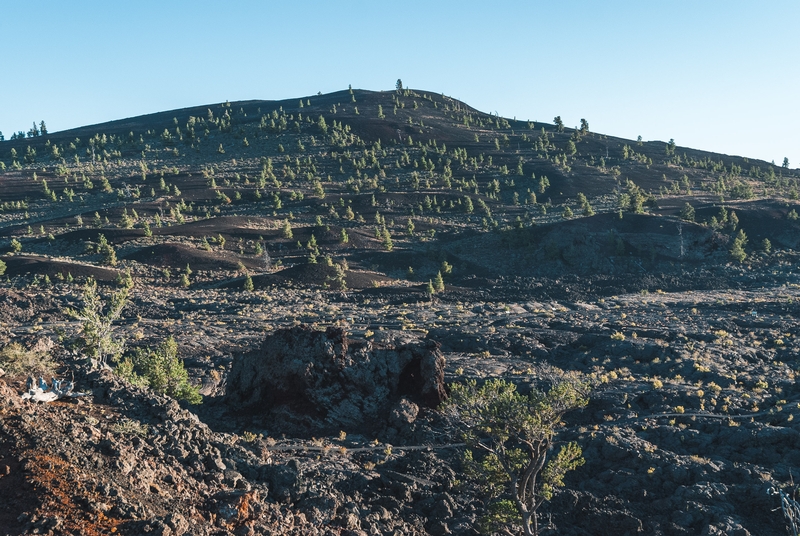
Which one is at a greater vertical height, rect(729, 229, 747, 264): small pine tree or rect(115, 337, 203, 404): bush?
rect(729, 229, 747, 264): small pine tree

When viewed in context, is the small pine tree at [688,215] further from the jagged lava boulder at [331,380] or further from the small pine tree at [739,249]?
the jagged lava boulder at [331,380]

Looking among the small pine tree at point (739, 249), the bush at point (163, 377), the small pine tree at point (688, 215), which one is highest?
the small pine tree at point (688, 215)

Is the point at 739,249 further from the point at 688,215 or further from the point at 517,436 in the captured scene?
the point at 517,436

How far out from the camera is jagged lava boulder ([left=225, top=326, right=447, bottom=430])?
→ 2792 cm

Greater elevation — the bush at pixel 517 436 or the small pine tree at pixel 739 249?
the small pine tree at pixel 739 249

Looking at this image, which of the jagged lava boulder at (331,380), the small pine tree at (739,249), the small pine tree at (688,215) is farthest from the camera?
the small pine tree at (688,215)

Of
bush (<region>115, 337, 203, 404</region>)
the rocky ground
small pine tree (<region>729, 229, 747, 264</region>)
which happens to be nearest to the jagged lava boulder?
the rocky ground

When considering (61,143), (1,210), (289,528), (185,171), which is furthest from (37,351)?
(61,143)

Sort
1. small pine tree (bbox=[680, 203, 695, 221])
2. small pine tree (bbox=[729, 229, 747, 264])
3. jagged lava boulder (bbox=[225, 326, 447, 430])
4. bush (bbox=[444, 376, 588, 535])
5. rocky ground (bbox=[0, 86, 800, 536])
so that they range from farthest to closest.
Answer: small pine tree (bbox=[680, 203, 695, 221])
small pine tree (bbox=[729, 229, 747, 264])
jagged lava boulder (bbox=[225, 326, 447, 430])
bush (bbox=[444, 376, 588, 535])
rocky ground (bbox=[0, 86, 800, 536])

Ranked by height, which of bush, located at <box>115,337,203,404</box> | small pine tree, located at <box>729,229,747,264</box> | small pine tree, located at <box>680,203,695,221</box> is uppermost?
small pine tree, located at <box>680,203,695,221</box>

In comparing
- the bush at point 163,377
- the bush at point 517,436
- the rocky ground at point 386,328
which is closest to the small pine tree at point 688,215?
the rocky ground at point 386,328

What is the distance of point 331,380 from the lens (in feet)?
93.7

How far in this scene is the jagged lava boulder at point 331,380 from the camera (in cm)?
2792

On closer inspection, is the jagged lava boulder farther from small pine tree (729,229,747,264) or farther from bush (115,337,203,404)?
small pine tree (729,229,747,264)
